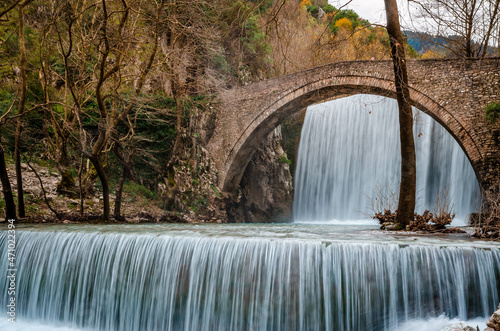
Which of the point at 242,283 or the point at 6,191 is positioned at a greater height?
the point at 6,191

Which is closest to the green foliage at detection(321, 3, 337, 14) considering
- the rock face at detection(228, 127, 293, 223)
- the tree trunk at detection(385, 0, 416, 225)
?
the rock face at detection(228, 127, 293, 223)

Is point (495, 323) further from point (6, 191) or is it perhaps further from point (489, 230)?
point (6, 191)

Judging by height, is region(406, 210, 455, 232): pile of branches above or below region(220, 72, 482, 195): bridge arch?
below

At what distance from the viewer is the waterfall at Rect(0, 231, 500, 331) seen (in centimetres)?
380

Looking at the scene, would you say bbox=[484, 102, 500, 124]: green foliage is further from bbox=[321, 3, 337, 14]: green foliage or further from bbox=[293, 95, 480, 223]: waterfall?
bbox=[321, 3, 337, 14]: green foliage

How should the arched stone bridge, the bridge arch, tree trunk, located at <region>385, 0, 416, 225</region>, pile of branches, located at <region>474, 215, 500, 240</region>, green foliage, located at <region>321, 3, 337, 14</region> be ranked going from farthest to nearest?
green foliage, located at <region>321, 3, 337, 14</region>, the bridge arch, the arched stone bridge, tree trunk, located at <region>385, 0, 416, 225</region>, pile of branches, located at <region>474, 215, 500, 240</region>

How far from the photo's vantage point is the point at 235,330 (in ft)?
13.4

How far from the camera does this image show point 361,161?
13.6 m

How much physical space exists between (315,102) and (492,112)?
530 cm

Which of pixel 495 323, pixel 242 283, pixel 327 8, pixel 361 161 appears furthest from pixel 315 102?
pixel 327 8

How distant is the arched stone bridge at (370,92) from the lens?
8523 millimetres

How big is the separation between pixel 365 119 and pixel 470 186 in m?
4.40

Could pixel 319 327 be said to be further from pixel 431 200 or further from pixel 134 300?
pixel 431 200

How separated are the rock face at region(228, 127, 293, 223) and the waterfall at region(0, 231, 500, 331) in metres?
9.18
